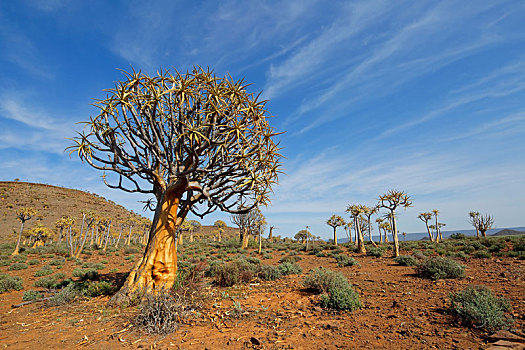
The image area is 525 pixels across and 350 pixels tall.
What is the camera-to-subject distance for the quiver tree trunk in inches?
270

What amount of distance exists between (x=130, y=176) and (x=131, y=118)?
1.92m

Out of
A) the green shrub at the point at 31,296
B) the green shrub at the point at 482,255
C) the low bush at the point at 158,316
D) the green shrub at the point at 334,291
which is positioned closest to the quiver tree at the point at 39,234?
the green shrub at the point at 31,296

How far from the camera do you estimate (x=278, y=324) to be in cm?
526

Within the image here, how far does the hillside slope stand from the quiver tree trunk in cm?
3933

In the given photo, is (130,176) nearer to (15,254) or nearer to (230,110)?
(230,110)

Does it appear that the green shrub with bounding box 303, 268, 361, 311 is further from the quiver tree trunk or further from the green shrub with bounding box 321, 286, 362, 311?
the quiver tree trunk

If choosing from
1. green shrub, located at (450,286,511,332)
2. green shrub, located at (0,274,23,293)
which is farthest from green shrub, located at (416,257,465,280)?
green shrub, located at (0,274,23,293)

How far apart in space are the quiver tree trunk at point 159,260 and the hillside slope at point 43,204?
3933 cm

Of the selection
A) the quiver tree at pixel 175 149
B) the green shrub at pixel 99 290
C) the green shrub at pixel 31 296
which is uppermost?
the quiver tree at pixel 175 149

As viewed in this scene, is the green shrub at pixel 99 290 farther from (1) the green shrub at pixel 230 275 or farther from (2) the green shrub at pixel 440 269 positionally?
(2) the green shrub at pixel 440 269

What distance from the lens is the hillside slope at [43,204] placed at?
143 feet

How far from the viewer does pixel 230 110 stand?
7.47 metres

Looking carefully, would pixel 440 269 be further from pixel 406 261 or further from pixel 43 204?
pixel 43 204

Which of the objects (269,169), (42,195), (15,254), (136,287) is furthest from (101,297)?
(42,195)
